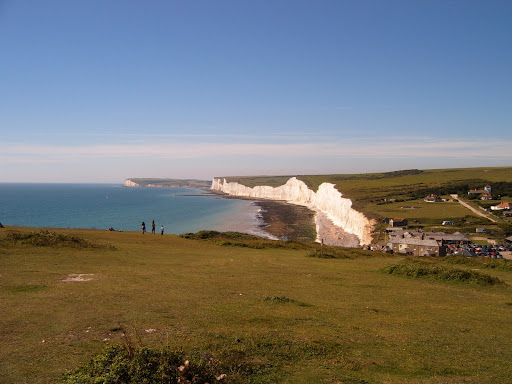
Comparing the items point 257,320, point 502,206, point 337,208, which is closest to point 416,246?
point 257,320

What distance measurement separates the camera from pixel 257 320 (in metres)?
11.3

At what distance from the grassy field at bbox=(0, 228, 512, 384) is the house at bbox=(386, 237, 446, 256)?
29585 millimetres

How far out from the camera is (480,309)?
15.1 m

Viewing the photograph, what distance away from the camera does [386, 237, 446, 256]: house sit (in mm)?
49688

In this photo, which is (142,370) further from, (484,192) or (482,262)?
(484,192)

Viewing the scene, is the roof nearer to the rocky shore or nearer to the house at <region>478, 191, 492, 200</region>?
the rocky shore

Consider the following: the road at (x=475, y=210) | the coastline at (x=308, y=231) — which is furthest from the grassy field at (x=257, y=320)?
the road at (x=475, y=210)

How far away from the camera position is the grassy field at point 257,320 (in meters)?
8.21

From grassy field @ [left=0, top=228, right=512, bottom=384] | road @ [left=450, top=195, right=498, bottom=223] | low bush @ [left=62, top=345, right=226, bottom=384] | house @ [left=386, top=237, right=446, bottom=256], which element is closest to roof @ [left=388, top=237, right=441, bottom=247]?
house @ [left=386, top=237, right=446, bottom=256]

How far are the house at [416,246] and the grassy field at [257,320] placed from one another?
29585 millimetres

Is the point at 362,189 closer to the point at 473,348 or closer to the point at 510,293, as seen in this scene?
the point at 510,293

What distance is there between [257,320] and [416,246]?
153 feet

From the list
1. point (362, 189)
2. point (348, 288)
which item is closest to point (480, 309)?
point (348, 288)

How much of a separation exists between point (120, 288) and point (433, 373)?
436 inches
